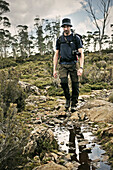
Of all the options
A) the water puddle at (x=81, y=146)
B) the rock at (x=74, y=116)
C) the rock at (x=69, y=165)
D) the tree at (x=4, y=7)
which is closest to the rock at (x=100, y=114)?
the rock at (x=74, y=116)

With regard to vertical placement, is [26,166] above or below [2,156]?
below

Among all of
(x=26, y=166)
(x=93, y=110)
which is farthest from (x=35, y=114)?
(x=26, y=166)

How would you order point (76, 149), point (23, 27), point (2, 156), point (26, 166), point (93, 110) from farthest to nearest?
point (23, 27) < point (93, 110) < point (76, 149) < point (26, 166) < point (2, 156)

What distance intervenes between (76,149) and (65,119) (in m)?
1.73

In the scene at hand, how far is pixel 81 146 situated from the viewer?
285cm

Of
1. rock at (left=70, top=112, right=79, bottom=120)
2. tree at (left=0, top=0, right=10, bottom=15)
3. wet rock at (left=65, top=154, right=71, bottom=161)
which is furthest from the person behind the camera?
tree at (left=0, top=0, right=10, bottom=15)

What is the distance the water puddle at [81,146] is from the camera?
230cm

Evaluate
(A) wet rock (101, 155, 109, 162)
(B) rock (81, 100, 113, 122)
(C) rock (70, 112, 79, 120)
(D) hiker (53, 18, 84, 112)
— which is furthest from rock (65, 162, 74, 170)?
(D) hiker (53, 18, 84, 112)

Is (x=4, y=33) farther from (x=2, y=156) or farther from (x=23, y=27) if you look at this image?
(x=2, y=156)

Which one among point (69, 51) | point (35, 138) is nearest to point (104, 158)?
point (35, 138)

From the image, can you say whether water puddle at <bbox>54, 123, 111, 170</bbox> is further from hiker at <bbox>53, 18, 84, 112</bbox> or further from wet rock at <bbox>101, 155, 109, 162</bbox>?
hiker at <bbox>53, 18, 84, 112</bbox>

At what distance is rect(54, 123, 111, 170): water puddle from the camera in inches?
90.7

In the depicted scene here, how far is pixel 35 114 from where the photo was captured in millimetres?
5086

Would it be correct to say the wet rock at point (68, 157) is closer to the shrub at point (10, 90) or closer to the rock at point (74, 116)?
the rock at point (74, 116)
